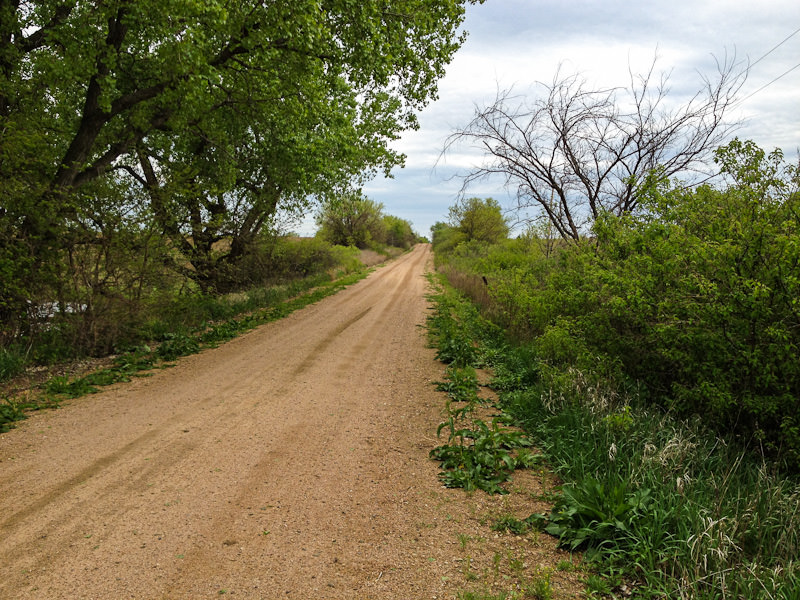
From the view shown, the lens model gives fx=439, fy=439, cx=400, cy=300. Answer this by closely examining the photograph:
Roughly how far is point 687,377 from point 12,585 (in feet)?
22.0

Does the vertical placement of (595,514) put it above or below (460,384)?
below

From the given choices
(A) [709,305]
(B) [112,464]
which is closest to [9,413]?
(B) [112,464]

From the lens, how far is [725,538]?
Answer: 292cm

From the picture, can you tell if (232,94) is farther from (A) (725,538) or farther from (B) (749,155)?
(A) (725,538)

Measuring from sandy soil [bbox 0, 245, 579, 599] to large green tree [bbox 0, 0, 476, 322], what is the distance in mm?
3653

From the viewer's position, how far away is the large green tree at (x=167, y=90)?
7488 millimetres

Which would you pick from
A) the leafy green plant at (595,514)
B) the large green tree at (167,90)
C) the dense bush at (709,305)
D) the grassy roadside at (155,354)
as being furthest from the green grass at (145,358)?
the dense bush at (709,305)

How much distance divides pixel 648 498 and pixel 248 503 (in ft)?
11.3

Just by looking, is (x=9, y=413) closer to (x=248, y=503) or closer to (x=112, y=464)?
(x=112, y=464)

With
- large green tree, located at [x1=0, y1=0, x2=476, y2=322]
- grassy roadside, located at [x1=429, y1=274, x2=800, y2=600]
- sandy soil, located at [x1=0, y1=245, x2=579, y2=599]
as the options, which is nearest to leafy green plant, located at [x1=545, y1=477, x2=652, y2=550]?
grassy roadside, located at [x1=429, y1=274, x2=800, y2=600]

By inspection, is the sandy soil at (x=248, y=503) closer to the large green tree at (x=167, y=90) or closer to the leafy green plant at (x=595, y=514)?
the leafy green plant at (x=595, y=514)

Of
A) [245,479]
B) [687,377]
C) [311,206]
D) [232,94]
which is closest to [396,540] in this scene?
[245,479]

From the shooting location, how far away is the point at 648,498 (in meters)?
3.59

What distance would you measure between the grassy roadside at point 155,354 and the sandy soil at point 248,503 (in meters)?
0.35
